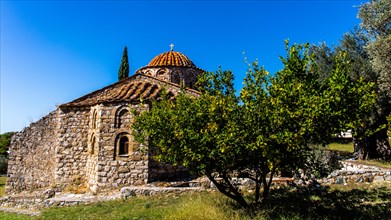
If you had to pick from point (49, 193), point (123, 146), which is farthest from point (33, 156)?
point (123, 146)

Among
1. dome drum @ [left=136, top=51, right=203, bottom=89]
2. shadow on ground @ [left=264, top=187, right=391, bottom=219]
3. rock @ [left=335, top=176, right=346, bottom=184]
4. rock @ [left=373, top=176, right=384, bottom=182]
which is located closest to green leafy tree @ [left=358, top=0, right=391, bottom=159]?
rock @ [left=373, top=176, right=384, bottom=182]

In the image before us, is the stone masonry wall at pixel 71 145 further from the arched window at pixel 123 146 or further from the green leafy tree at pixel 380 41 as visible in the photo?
the green leafy tree at pixel 380 41

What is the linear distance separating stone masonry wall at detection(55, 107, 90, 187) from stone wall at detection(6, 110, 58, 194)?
1550 millimetres

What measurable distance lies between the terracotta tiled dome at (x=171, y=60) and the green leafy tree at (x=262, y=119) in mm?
13090

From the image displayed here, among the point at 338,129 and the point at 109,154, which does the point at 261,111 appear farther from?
the point at 109,154

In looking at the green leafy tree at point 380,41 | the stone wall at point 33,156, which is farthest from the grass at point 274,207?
the stone wall at point 33,156

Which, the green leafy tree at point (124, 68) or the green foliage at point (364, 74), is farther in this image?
the green leafy tree at point (124, 68)

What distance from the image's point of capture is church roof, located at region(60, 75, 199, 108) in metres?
13.0

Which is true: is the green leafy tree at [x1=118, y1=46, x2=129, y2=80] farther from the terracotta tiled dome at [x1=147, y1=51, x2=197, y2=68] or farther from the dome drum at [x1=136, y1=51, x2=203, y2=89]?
the dome drum at [x1=136, y1=51, x2=203, y2=89]

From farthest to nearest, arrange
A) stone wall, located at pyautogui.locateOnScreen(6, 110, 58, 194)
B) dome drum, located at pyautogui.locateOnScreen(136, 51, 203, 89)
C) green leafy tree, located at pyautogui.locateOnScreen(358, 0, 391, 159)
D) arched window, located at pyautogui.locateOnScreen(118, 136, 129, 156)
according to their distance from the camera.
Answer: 1. dome drum, located at pyautogui.locateOnScreen(136, 51, 203, 89)
2. stone wall, located at pyautogui.locateOnScreen(6, 110, 58, 194)
3. arched window, located at pyautogui.locateOnScreen(118, 136, 129, 156)
4. green leafy tree, located at pyautogui.locateOnScreen(358, 0, 391, 159)

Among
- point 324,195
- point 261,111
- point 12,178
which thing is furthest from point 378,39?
point 12,178

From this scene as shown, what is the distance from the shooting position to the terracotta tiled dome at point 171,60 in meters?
19.8

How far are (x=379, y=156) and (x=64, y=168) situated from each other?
1762cm

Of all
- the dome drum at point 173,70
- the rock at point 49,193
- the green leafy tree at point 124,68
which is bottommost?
the rock at point 49,193
